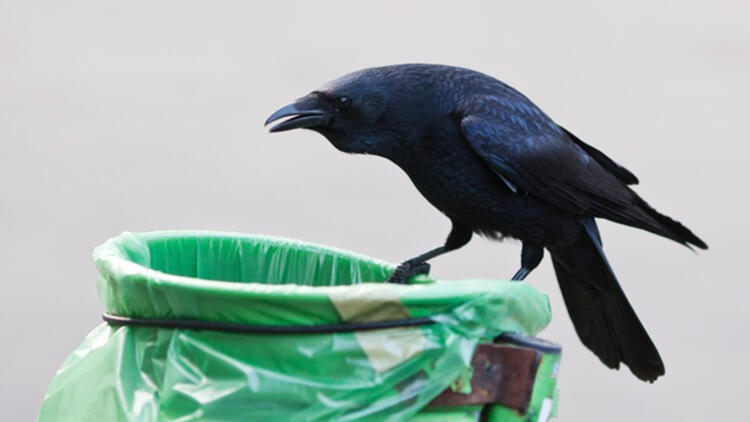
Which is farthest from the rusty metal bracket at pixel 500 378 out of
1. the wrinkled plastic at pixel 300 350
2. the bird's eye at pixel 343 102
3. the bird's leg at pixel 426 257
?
the bird's eye at pixel 343 102

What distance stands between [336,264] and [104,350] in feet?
2.16

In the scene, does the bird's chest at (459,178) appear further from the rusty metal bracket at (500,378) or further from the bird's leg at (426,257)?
the rusty metal bracket at (500,378)

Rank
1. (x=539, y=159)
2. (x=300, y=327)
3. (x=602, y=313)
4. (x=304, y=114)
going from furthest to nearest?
(x=602, y=313), (x=539, y=159), (x=304, y=114), (x=300, y=327)

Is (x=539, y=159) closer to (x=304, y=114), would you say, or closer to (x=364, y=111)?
(x=364, y=111)

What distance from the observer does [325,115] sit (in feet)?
7.33

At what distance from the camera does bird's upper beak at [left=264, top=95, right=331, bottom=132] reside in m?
2.20

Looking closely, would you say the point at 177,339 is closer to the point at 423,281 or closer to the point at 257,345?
the point at 257,345

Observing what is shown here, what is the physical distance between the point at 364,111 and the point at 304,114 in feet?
0.42

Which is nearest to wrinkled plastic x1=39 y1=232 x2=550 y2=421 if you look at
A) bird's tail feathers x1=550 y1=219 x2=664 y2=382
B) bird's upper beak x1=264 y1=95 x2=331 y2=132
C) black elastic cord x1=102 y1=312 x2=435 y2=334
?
black elastic cord x1=102 y1=312 x2=435 y2=334

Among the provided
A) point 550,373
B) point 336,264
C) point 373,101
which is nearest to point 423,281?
point 336,264

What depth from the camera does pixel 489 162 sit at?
2270 millimetres

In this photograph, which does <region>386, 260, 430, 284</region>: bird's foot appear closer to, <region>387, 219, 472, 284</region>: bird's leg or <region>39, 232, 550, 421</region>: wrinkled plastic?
<region>387, 219, 472, 284</region>: bird's leg

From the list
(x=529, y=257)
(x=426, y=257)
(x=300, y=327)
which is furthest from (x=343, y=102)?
(x=300, y=327)

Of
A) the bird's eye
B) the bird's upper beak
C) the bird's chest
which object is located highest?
the bird's eye
